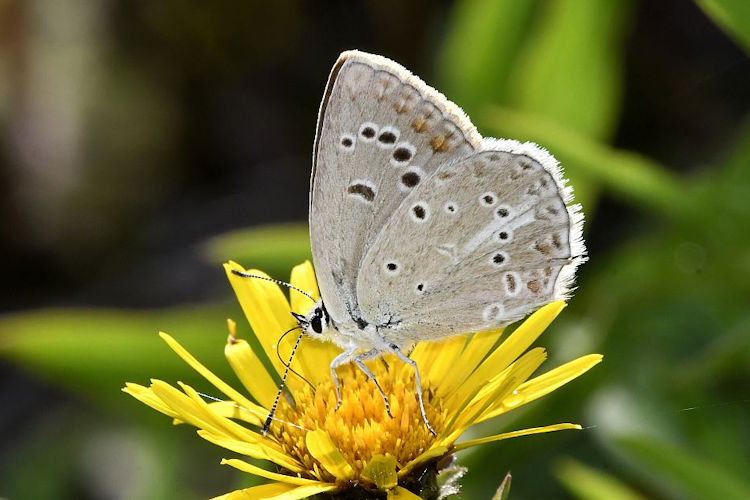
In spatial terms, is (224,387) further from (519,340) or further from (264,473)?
(519,340)

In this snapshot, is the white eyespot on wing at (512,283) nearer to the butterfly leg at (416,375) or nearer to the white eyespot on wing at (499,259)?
the white eyespot on wing at (499,259)

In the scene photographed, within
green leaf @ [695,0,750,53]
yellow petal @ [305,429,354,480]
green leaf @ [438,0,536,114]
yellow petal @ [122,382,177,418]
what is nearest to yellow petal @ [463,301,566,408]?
yellow petal @ [305,429,354,480]

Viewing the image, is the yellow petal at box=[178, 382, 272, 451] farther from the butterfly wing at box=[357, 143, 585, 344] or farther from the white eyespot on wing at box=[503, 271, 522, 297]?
the white eyespot on wing at box=[503, 271, 522, 297]

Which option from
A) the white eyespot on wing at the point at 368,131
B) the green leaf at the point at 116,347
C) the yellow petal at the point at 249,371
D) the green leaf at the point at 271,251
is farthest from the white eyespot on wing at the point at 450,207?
the green leaf at the point at 116,347

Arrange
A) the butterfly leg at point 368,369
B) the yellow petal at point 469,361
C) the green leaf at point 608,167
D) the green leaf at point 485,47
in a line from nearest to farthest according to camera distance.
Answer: the butterfly leg at point 368,369
the yellow petal at point 469,361
the green leaf at point 608,167
the green leaf at point 485,47

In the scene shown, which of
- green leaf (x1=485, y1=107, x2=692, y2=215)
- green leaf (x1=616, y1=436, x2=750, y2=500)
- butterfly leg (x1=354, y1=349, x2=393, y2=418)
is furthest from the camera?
green leaf (x1=485, y1=107, x2=692, y2=215)

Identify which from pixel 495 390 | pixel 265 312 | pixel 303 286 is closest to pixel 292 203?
pixel 303 286

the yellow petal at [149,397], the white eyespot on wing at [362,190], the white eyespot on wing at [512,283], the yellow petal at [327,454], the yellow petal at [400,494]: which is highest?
the white eyespot on wing at [362,190]
